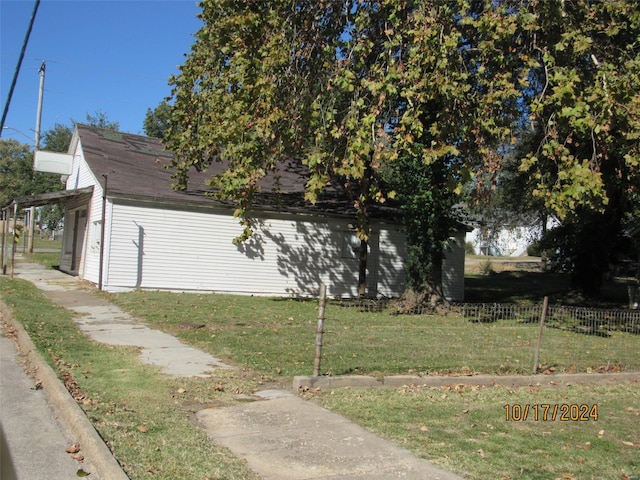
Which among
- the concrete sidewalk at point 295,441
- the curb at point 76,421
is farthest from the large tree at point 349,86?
the curb at point 76,421

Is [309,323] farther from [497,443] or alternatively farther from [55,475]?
[55,475]

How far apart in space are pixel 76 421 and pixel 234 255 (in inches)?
525

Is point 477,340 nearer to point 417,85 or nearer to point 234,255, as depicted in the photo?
point 417,85

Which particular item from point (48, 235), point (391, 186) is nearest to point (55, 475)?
point (391, 186)

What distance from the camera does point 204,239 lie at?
1816cm

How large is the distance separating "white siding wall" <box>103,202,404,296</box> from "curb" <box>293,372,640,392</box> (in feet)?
37.4

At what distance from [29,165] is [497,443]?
57.1m

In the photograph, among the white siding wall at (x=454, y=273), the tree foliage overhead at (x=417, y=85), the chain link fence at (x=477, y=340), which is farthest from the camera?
the white siding wall at (x=454, y=273)

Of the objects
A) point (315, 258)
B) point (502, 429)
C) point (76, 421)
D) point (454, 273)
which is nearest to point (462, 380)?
point (502, 429)

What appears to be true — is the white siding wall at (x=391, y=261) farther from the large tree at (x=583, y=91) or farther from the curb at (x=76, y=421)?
the curb at (x=76, y=421)

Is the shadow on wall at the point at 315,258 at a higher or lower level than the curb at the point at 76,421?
higher

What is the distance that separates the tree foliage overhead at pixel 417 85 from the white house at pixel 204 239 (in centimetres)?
361

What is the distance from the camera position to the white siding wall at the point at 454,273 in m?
22.1

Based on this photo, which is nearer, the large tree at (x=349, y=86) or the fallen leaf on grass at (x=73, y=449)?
the fallen leaf on grass at (x=73, y=449)
